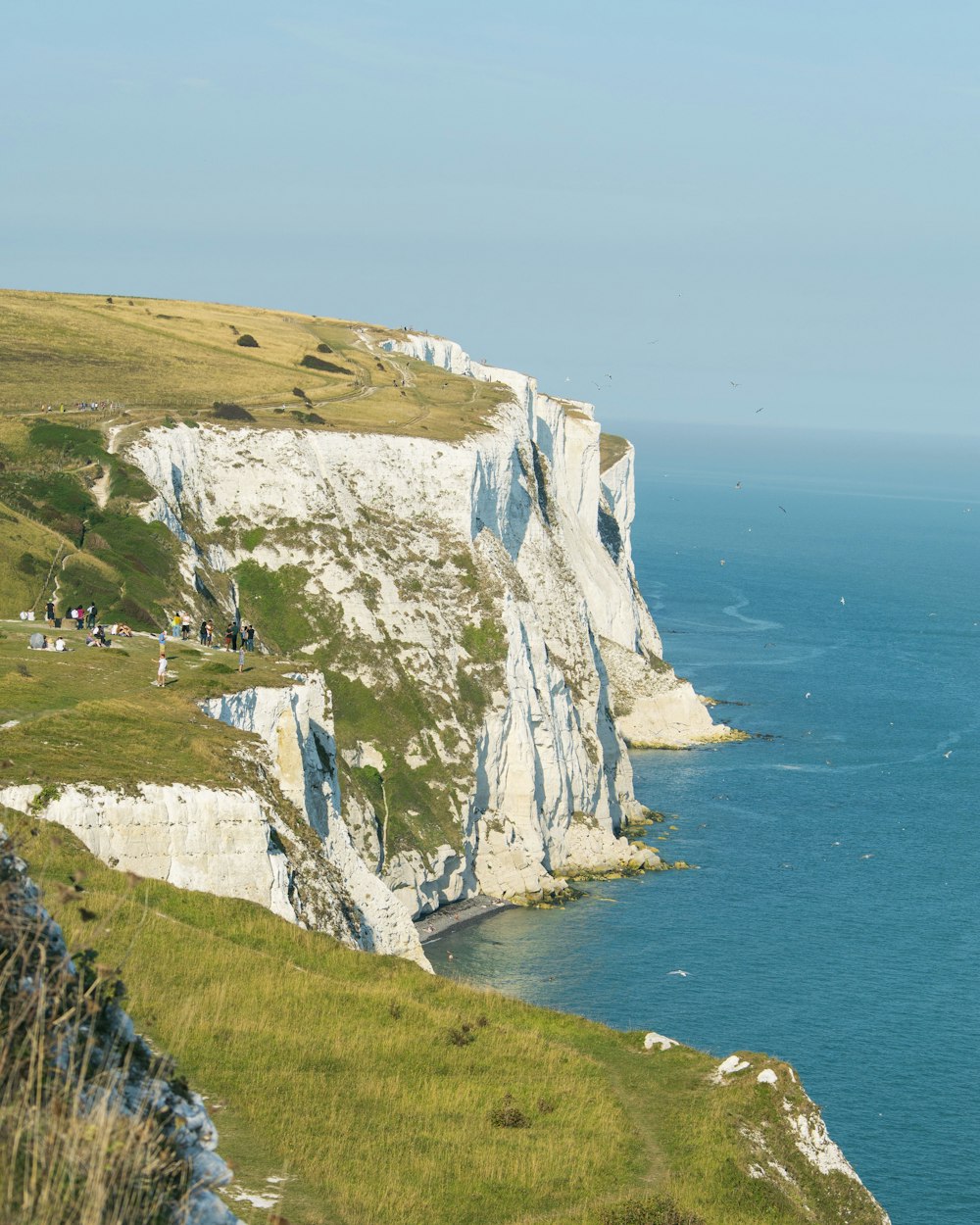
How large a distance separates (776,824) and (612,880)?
1609cm

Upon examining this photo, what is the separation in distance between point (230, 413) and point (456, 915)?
1522 inches

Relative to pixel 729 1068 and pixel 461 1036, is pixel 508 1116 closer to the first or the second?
pixel 461 1036

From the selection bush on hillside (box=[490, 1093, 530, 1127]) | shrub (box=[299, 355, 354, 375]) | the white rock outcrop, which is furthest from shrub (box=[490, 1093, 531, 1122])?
shrub (box=[299, 355, 354, 375])

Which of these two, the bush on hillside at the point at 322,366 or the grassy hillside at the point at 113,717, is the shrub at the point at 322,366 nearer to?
the bush on hillside at the point at 322,366

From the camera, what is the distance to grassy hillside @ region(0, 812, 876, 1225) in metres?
20.1

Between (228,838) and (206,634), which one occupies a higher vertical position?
(206,634)

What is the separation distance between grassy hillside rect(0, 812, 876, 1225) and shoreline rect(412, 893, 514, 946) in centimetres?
4748

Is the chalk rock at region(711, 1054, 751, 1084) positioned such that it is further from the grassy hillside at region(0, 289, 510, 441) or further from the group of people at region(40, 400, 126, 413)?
the group of people at region(40, 400, 126, 413)

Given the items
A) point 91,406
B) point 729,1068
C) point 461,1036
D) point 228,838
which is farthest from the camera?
point 91,406

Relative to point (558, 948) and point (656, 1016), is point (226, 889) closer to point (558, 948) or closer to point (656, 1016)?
point (656, 1016)

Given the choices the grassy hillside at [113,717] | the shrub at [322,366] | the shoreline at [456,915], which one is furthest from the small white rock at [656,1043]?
the shrub at [322,366]

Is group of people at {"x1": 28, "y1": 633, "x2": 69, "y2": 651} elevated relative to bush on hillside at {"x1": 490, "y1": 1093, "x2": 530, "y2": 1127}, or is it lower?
elevated

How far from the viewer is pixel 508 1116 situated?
74.4ft

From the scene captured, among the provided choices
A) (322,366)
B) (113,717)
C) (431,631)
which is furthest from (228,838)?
(322,366)
